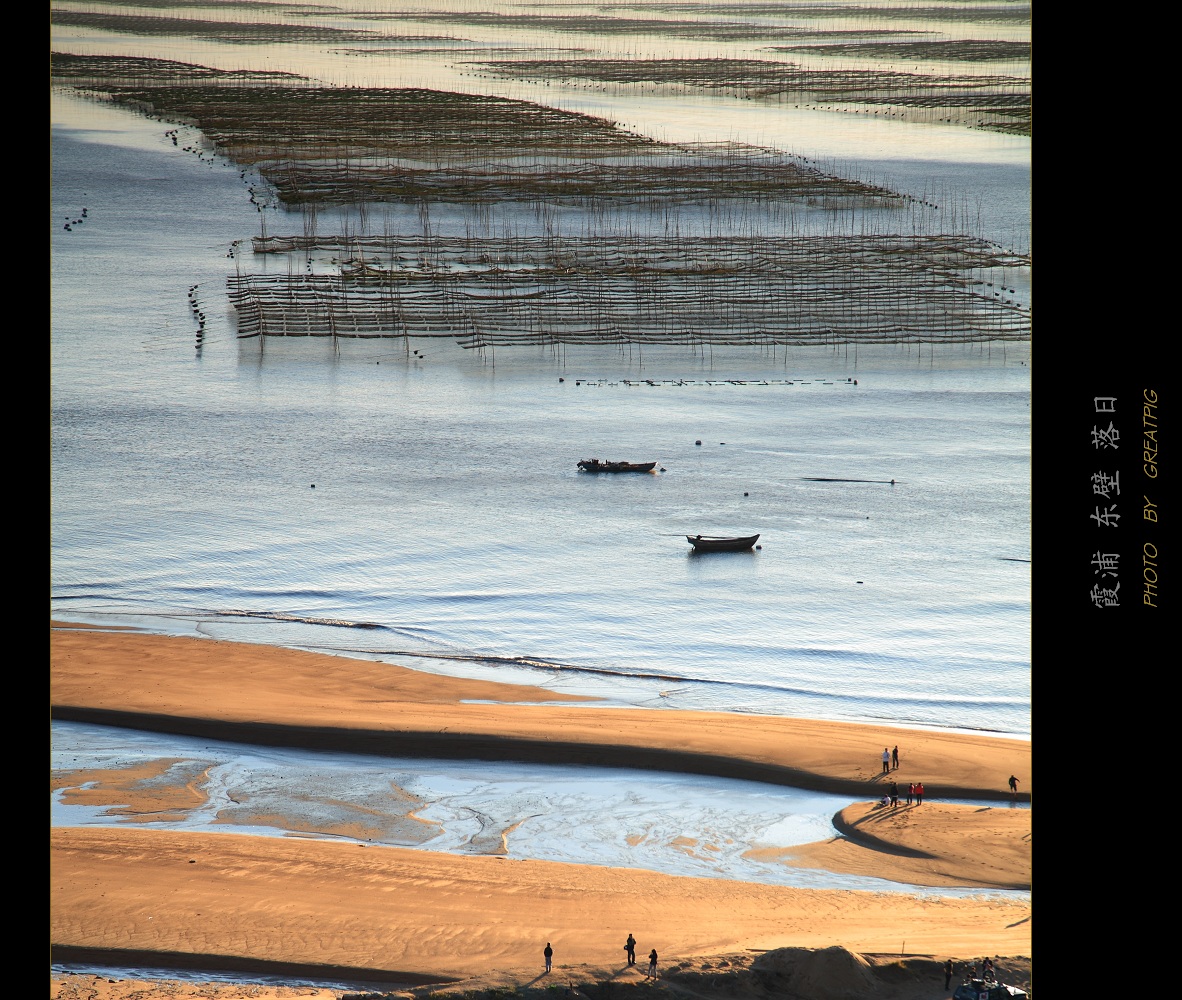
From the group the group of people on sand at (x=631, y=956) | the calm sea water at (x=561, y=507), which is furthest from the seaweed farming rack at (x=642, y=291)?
the group of people on sand at (x=631, y=956)

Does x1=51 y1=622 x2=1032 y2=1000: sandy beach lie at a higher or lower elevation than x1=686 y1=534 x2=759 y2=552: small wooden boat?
lower

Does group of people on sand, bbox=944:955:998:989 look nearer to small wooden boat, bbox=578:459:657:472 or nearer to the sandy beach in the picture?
the sandy beach

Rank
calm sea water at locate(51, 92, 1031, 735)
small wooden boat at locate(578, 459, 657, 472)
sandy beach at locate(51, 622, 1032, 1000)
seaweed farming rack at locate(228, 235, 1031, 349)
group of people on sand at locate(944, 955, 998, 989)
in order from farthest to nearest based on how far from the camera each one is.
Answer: seaweed farming rack at locate(228, 235, 1031, 349), small wooden boat at locate(578, 459, 657, 472), calm sea water at locate(51, 92, 1031, 735), sandy beach at locate(51, 622, 1032, 1000), group of people on sand at locate(944, 955, 998, 989)

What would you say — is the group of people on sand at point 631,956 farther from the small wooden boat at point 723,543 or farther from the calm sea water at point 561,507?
the small wooden boat at point 723,543

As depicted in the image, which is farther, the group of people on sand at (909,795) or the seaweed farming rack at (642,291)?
the seaweed farming rack at (642,291)

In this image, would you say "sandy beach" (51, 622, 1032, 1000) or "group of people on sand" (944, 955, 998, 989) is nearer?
"group of people on sand" (944, 955, 998, 989)

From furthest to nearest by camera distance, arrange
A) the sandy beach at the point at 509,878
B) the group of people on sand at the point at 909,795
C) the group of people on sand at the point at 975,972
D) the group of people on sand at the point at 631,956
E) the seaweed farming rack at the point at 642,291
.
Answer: the seaweed farming rack at the point at 642,291, the group of people on sand at the point at 909,795, the sandy beach at the point at 509,878, the group of people on sand at the point at 631,956, the group of people on sand at the point at 975,972

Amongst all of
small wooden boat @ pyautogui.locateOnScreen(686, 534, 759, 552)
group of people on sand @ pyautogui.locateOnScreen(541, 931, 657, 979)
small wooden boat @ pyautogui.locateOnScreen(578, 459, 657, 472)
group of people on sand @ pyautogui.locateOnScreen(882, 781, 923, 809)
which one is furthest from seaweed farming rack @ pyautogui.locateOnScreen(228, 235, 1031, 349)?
group of people on sand @ pyautogui.locateOnScreen(541, 931, 657, 979)
